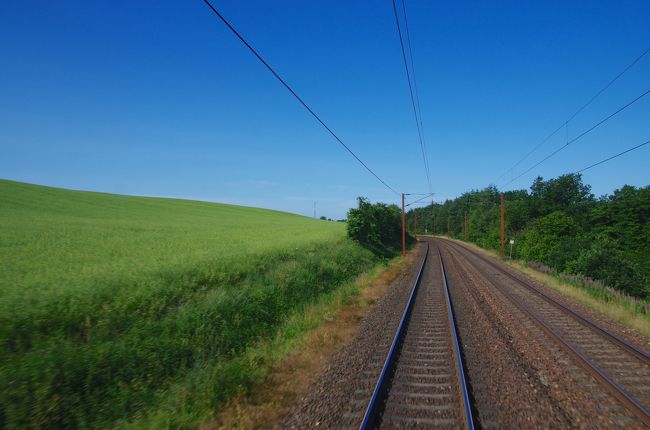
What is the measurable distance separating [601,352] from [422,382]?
5253mm

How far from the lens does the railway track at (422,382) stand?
5434mm

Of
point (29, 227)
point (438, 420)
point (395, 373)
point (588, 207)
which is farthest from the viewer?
point (588, 207)

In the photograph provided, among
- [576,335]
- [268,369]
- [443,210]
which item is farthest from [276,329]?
[443,210]

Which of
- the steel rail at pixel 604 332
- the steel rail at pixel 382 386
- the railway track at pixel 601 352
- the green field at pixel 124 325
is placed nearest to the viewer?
the steel rail at pixel 382 386

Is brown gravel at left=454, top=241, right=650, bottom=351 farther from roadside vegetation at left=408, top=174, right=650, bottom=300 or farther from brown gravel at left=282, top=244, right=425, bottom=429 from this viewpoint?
brown gravel at left=282, top=244, right=425, bottom=429

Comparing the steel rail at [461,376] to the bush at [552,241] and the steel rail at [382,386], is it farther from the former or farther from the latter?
the bush at [552,241]

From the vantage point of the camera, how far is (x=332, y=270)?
1944 cm

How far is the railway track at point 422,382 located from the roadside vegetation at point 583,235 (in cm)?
1139

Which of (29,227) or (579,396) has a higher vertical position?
(29,227)

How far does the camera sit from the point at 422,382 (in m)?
6.73

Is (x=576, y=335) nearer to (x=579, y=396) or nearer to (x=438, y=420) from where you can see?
(x=579, y=396)

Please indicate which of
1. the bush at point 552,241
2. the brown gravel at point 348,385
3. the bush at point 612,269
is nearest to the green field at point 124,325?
the brown gravel at point 348,385

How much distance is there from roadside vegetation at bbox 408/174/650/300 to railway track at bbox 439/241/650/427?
219 inches

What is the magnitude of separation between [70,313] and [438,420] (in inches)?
305
